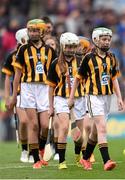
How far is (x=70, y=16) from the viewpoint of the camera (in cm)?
2356

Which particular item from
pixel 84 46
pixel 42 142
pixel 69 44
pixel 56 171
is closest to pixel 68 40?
Result: pixel 69 44

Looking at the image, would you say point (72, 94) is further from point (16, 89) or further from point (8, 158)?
point (8, 158)

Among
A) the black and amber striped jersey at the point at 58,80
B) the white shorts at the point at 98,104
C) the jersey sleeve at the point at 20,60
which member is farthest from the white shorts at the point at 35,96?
the white shorts at the point at 98,104

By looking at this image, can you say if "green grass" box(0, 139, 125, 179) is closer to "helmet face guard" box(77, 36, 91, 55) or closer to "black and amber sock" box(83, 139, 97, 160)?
"black and amber sock" box(83, 139, 97, 160)

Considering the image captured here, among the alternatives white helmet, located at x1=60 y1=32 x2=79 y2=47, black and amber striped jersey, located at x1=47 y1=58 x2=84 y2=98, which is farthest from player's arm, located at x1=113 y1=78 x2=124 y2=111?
white helmet, located at x1=60 y1=32 x2=79 y2=47

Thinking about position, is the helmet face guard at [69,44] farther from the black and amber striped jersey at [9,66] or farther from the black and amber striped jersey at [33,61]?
the black and amber striped jersey at [9,66]

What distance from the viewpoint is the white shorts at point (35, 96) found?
42.3ft

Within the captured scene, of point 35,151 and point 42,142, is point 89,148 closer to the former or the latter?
point 35,151

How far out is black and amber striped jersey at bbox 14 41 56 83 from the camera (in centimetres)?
1283

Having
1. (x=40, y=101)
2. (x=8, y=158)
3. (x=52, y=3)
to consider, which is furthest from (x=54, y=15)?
(x=40, y=101)

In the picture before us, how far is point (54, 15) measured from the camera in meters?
24.0

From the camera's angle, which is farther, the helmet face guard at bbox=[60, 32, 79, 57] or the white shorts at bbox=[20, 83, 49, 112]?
the white shorts at bbox=[20, 83, 49, 112]

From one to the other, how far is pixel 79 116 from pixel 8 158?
2.41m

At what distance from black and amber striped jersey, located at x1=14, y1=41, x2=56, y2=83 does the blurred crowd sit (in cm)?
875
